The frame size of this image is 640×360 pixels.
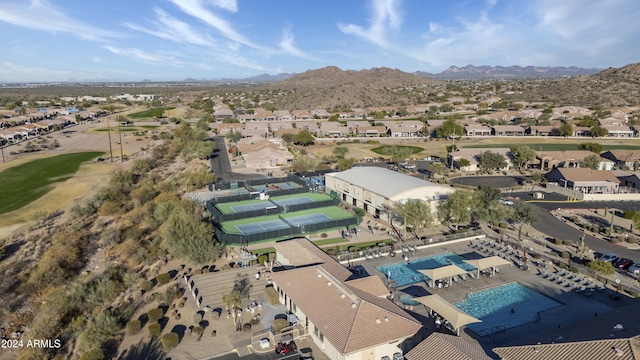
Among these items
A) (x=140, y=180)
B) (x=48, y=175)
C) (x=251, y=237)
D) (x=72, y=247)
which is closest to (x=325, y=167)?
(x=140, y=180)

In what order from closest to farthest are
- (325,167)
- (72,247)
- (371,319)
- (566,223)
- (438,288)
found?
(371,319) < (438,288) < (72,247) < (566,223) < (325,167)

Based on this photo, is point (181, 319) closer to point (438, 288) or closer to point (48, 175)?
point (438, 288)

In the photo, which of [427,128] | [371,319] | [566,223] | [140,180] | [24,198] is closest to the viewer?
[371,319]

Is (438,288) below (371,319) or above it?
below

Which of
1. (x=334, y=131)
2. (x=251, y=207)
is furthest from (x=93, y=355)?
(x=334, y=131)

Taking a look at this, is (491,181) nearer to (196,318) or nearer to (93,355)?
(196,318)

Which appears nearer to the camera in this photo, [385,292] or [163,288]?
[385,292]

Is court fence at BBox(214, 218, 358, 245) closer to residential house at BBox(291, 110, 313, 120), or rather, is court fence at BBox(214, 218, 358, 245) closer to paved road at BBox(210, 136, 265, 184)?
paved road at BBox(210, 136, 265, 184)
